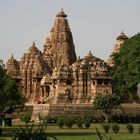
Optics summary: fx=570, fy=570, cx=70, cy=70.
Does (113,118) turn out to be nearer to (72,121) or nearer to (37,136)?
(72,121)

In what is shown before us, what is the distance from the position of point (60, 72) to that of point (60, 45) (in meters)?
13.2

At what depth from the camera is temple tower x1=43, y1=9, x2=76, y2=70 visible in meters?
79.4

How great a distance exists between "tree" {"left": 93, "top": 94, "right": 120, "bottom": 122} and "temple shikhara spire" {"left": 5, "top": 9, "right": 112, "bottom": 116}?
1053 centimetres

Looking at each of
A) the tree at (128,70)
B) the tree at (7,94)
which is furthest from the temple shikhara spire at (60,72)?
the tree at (7,94)

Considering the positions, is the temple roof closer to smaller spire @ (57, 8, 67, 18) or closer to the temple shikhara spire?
the temple shikhara spire

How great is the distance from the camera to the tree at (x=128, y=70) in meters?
56.2

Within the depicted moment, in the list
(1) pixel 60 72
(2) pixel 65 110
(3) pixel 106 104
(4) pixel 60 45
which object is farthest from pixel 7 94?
(4) pixel 60 45

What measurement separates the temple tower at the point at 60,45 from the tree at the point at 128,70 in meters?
16.1

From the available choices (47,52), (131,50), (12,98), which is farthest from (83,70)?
(12,98)

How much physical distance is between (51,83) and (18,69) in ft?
44.8

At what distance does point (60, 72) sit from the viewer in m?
67.1

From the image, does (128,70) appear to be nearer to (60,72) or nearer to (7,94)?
(60,72)

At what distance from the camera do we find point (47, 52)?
8125cm

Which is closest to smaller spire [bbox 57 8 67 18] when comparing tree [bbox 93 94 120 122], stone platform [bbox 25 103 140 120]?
stone platform [bbox 25 103 140 120]
